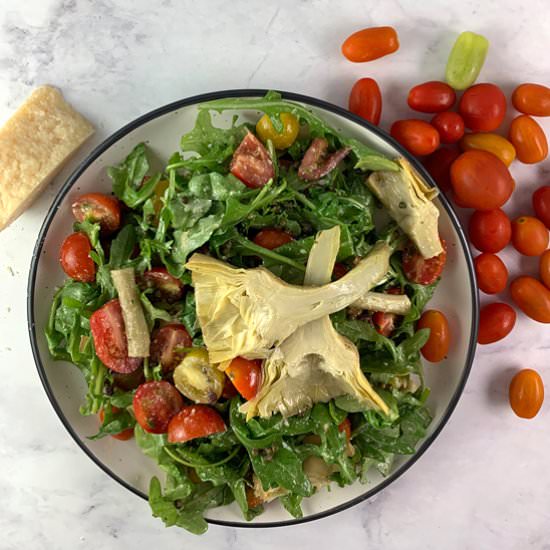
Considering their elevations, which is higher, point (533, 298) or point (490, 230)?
point (490, 230)

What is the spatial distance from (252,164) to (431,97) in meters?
0.65

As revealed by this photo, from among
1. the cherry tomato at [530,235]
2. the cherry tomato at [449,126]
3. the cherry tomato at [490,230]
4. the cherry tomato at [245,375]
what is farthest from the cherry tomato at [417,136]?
the cherry tomato at [245,375]

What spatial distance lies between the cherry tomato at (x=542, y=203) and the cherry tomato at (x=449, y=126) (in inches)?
13.1

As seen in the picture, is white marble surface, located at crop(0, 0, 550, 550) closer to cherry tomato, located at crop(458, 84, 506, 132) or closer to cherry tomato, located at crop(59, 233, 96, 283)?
cherry tomato, located at crop(458, 84, 506, 132)

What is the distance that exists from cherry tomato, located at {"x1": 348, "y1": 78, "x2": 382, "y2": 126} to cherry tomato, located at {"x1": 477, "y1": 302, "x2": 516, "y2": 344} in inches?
29.4

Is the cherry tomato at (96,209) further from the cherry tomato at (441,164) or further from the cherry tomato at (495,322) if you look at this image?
the cherry tomato at (495,322)

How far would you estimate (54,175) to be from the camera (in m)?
2.13

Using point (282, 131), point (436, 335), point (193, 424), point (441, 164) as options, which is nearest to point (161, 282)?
point (193, 424)

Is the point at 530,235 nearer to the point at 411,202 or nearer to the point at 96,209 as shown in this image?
the point at 411,202

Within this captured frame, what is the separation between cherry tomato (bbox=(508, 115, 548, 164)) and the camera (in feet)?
6.82

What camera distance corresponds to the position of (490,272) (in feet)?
6.97

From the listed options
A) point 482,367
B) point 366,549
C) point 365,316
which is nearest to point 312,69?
point 365,316

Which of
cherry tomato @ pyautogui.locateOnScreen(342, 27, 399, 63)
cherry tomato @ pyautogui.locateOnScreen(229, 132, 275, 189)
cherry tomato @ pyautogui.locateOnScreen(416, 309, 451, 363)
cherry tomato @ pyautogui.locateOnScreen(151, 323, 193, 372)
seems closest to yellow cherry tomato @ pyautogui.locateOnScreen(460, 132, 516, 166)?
cherry tomato @ pyautogui.locateOnScreen(342, 27, 399, 63)

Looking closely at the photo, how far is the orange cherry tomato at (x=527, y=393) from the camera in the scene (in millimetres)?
2207
